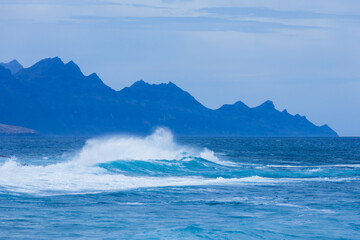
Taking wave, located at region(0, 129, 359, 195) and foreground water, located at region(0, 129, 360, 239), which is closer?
foreground water, located at region(0, 129, 360, 239)

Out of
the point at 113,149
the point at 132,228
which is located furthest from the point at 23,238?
the point at 113,149

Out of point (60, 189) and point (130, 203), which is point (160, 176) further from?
point (130, 203)

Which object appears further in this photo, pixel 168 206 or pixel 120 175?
pixel 120 175

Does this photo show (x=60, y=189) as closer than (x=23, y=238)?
No

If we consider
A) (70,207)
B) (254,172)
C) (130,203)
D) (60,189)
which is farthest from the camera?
(254,172)

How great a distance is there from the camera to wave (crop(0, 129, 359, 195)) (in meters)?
27.5

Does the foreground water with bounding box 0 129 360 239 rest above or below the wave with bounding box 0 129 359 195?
below

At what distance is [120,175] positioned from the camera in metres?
33.8

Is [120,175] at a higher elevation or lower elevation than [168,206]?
higher

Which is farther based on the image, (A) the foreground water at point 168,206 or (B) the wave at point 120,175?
(B) the wave at point 120,175

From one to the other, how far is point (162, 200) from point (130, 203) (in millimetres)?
1627

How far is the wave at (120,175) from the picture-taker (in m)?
27.5

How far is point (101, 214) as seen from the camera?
19.8 meters

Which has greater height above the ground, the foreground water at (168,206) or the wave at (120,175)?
the wave at (120,175)
